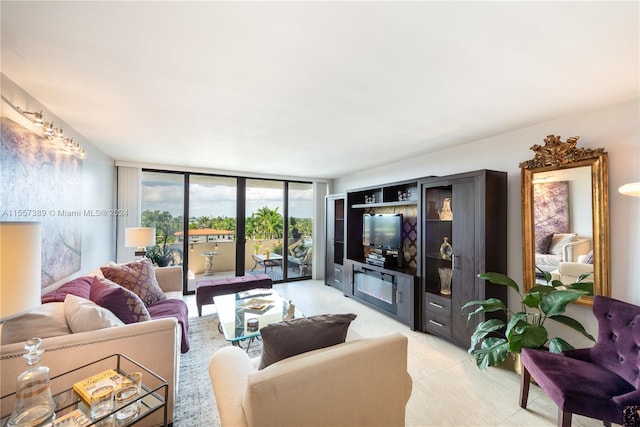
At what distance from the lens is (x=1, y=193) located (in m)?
1.61

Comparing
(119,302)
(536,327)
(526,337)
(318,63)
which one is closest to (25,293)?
(119,302)

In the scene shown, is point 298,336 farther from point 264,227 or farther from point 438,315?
point 264,227

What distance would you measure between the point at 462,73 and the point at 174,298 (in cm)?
351

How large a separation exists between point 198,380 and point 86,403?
1.14m

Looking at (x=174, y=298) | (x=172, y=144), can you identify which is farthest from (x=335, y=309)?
(x=172, y=144)

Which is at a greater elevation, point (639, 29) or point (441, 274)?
point (639, 29)

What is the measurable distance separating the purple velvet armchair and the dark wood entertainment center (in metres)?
0.82

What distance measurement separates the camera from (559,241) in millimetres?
2406

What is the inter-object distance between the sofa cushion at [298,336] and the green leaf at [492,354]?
4.72 feet

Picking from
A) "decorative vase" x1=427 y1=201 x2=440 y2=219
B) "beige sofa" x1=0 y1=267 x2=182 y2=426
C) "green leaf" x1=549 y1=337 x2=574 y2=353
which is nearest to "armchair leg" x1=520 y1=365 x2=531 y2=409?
"green leaf" x1=549 y1=337 x2=574 y2=353

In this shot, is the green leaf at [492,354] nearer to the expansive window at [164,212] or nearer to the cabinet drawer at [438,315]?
the cabinet drawer at [438,315]

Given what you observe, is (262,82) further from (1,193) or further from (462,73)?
(1,193)

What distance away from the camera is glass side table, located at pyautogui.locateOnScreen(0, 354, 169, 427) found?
1.24 meters

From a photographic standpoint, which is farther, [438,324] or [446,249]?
[446,249]
